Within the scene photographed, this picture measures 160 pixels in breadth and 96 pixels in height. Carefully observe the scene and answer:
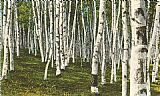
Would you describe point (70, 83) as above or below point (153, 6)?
below

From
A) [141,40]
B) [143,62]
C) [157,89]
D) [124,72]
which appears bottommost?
[157,89]

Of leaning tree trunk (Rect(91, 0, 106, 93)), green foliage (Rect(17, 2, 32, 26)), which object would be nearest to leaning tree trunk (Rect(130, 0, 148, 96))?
leaning tree trunk (Rect(91, 0, 106, 93))

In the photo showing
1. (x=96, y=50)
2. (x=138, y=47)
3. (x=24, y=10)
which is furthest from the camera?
(x=24, y=10)

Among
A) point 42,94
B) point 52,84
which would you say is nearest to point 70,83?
point 52,84

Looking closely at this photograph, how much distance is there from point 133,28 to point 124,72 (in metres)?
10.3

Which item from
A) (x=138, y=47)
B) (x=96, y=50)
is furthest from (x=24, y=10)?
(x=138, y=47)

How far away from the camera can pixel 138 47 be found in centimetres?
863

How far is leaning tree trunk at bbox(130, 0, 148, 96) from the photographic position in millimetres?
8602

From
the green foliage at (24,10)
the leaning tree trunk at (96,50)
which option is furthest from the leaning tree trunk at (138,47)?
the green foliage at (24,10)

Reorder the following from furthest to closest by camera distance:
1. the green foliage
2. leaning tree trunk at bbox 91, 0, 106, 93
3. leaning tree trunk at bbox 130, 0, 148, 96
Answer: the green foliage, leaning tree trunk at bbox 91, 0, 106, 93, leaning tree trunk at bbox 130, 0, 148, 96

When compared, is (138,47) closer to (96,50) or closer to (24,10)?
(96,50)

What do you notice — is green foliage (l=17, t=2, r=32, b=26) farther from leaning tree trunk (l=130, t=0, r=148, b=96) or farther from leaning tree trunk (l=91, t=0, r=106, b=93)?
leaning tree trunk (l=130, t=0, r=148, b=96)

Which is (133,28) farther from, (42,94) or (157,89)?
(157,89)

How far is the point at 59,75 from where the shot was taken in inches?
1123
